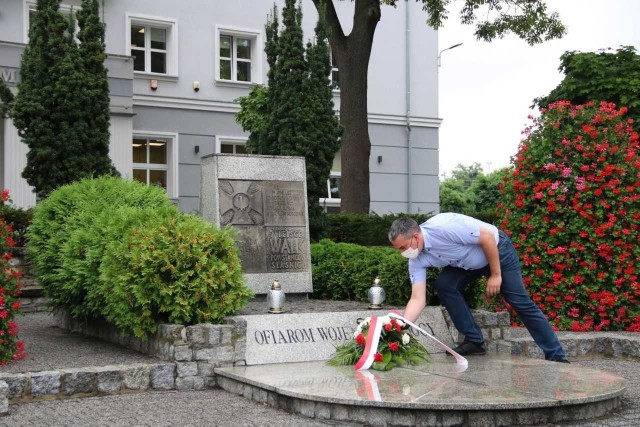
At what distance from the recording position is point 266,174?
1128cm

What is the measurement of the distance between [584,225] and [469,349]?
2.99 meters

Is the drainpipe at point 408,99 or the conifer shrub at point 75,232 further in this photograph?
the drainpipe at point 408,99

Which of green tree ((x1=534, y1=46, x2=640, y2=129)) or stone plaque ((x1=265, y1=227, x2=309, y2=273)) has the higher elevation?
green tree ((x1=534, y1=46, x2=640, y2=129))

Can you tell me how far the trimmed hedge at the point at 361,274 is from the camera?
384 inches

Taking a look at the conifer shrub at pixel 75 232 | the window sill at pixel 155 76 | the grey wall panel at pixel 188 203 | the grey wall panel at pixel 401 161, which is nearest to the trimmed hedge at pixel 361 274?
the conifer shrub at pixel 75 232

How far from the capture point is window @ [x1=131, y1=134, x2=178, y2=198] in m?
22.9

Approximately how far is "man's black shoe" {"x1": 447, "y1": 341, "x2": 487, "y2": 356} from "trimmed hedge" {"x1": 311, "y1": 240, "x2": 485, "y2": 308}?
0.97 meters

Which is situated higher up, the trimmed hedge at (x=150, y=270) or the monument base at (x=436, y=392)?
the trimmed hedge at (x=150, y=270)

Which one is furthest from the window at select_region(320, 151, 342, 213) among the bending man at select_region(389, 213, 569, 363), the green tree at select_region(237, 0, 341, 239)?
the bending man at select_region(389, 213, 569, 363)

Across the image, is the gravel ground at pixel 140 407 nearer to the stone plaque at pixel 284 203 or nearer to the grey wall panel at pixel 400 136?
the stone plaque at pixel 284 203

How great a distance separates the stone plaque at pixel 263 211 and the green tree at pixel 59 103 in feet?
10.6

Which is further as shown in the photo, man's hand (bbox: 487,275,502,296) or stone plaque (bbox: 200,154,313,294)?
stone plaque (bbox: 200,154,313,294)

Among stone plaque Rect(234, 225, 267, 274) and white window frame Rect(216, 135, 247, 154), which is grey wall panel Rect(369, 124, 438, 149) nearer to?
white window frame Rect(216, 135, 247, 154)

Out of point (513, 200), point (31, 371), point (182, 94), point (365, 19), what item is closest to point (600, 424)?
point (31, 371)
